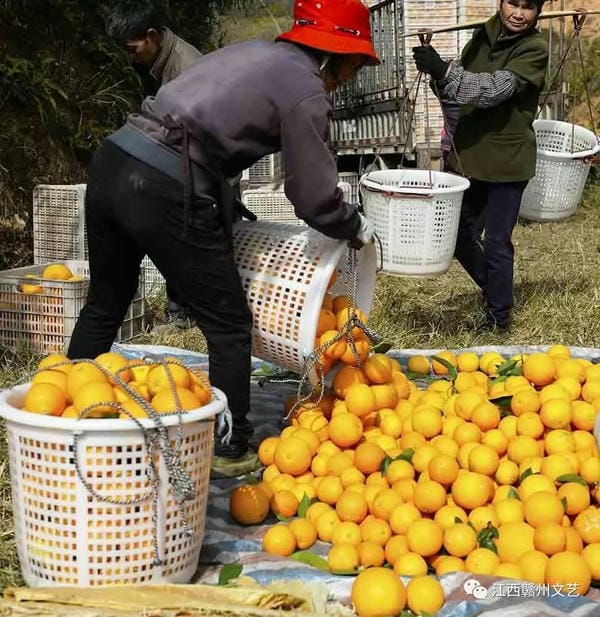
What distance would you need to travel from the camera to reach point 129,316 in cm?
479

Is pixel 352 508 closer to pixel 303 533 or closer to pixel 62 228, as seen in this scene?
pixel 303 533

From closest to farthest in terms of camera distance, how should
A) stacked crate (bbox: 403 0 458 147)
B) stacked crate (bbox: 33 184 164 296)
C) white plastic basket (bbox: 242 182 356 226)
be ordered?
stacked crate (bbox: 33 184 164 296) → white plastic basket (bbox: 242 182 356 226) → stacked crate (bbox: 403 0 458 147)

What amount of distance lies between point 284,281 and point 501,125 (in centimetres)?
198

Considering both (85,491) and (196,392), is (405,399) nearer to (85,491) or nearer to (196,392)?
(196,392)

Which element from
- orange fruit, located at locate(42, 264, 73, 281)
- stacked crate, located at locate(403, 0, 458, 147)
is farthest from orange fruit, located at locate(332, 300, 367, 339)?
stacked crate, located at locate(403, 0, 458, 147)

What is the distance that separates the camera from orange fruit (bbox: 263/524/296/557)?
2506 mm

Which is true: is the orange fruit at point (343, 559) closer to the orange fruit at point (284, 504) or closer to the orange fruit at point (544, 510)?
the orange fruit at point (284, 504)

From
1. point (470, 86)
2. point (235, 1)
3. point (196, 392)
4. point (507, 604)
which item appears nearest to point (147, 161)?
point (196, 392)

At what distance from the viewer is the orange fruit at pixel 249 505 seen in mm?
2680

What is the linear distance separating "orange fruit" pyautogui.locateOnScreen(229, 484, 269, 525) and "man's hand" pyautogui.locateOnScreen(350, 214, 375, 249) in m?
0.85

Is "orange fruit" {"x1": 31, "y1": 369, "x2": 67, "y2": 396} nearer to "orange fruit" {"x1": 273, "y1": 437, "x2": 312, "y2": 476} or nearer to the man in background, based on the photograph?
"orange fruit" {"x1": 273, "y1": 437, "x2": 312, "y2": 476}

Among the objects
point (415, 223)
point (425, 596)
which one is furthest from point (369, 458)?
point (415, 223)

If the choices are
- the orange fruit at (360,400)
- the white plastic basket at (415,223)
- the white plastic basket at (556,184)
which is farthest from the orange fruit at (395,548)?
the white plastic basket at (556,184)

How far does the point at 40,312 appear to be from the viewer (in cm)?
437
